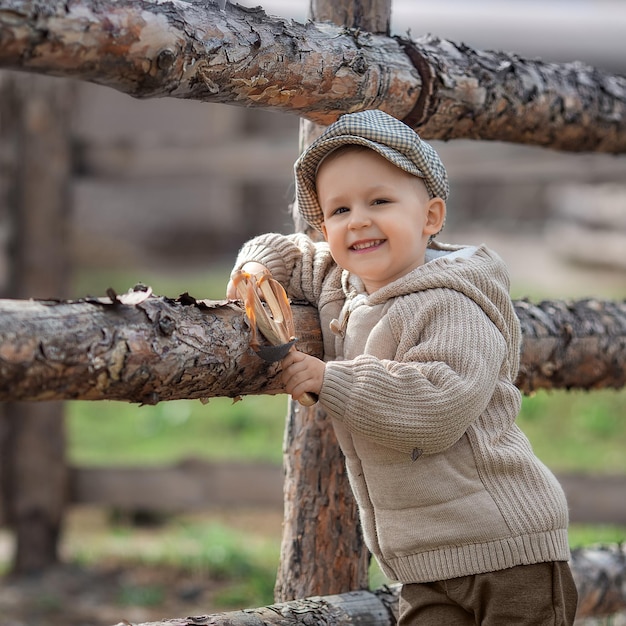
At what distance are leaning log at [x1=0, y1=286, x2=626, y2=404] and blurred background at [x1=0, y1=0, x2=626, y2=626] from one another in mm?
943

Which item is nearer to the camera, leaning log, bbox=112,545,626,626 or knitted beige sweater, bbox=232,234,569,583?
knitted beige sweater, bbox=232,234,569,583

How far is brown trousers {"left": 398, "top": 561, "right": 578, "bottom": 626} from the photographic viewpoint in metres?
2.07

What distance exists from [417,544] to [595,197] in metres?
8.23

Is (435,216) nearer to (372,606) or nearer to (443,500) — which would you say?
(443,500)

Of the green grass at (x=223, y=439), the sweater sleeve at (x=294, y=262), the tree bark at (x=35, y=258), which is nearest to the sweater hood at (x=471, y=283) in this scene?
the sweater sleeve at (x=294, y=262)

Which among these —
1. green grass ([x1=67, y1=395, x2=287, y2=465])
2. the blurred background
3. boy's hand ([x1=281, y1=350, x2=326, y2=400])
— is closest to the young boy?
boy's hand ([x1=281, y1=350, x2=326, y2=400])

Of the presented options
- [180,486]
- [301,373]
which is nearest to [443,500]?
[301,373]

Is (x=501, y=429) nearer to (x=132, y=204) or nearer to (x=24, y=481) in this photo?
(x=24, y=481)

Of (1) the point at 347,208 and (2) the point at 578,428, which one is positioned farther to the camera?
(2) the point at 578,428

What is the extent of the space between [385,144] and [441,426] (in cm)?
57

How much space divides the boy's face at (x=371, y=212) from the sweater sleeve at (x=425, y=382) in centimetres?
13

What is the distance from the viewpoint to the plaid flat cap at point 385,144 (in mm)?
1990

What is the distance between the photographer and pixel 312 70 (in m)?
2.13

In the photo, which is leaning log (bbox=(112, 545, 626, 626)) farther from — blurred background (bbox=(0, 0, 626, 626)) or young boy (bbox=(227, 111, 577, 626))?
blurred background (bbox=(0, 0, 626, 626))
